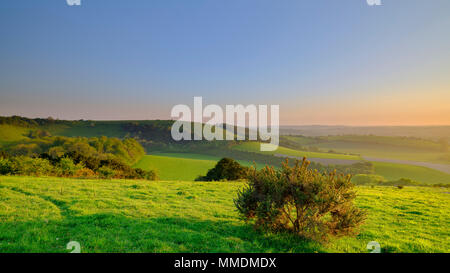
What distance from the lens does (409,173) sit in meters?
51.1

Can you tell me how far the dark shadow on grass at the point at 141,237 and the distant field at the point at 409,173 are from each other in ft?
172

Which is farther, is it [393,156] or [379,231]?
[393,156]

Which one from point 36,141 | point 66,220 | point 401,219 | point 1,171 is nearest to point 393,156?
point 401,219

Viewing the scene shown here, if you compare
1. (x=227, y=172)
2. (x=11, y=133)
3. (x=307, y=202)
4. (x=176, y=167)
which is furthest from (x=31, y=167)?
(x=11, y=133)

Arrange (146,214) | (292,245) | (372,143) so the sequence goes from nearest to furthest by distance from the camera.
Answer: (292,245) → (146,214) → (372,143)

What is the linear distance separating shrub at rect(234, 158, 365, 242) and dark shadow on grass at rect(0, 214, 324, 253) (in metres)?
0.43

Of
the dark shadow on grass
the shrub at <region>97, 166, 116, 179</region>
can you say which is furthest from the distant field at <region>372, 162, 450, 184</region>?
the shrub at <region>97, 166, 116, 179</region>

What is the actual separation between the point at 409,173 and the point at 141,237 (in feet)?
211

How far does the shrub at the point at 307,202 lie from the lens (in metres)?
6.22

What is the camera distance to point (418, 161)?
5562 centimetres
